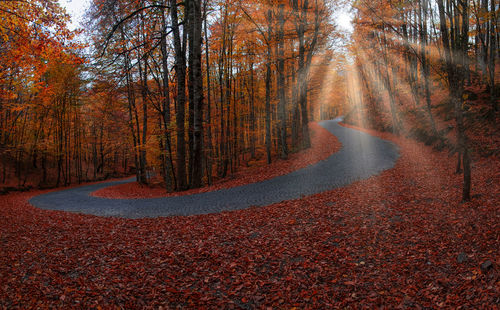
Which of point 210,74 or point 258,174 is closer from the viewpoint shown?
point 258,174

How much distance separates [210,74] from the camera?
19156 mm

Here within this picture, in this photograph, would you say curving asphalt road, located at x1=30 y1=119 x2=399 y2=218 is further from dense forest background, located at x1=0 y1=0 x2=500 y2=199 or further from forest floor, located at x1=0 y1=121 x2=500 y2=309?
dense forest background, located at x1=0 y1=0 x2=500 y2=199

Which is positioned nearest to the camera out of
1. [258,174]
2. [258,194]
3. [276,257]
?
[276,257]

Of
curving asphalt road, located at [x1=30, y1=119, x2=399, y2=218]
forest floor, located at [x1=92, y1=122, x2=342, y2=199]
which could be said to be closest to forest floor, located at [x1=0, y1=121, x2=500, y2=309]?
curving asphalt road, located at [x1=30, y1=119, x2=399, y2=218]

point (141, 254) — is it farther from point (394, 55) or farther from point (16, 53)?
point (394, 55)

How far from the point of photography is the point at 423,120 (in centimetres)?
1822

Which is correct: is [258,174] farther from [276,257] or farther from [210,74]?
[210,74]

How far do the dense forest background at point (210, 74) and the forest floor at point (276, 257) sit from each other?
224 centimetres

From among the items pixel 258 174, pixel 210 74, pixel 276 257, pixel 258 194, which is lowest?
pixel 276 257

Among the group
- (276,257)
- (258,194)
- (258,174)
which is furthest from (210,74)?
(276,257)

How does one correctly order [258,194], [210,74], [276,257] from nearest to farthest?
[276,257] < [258,194] < [210,74]

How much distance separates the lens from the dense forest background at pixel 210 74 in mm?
7820

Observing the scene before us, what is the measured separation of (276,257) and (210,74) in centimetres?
1700

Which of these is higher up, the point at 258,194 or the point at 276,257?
the point at 258,194
